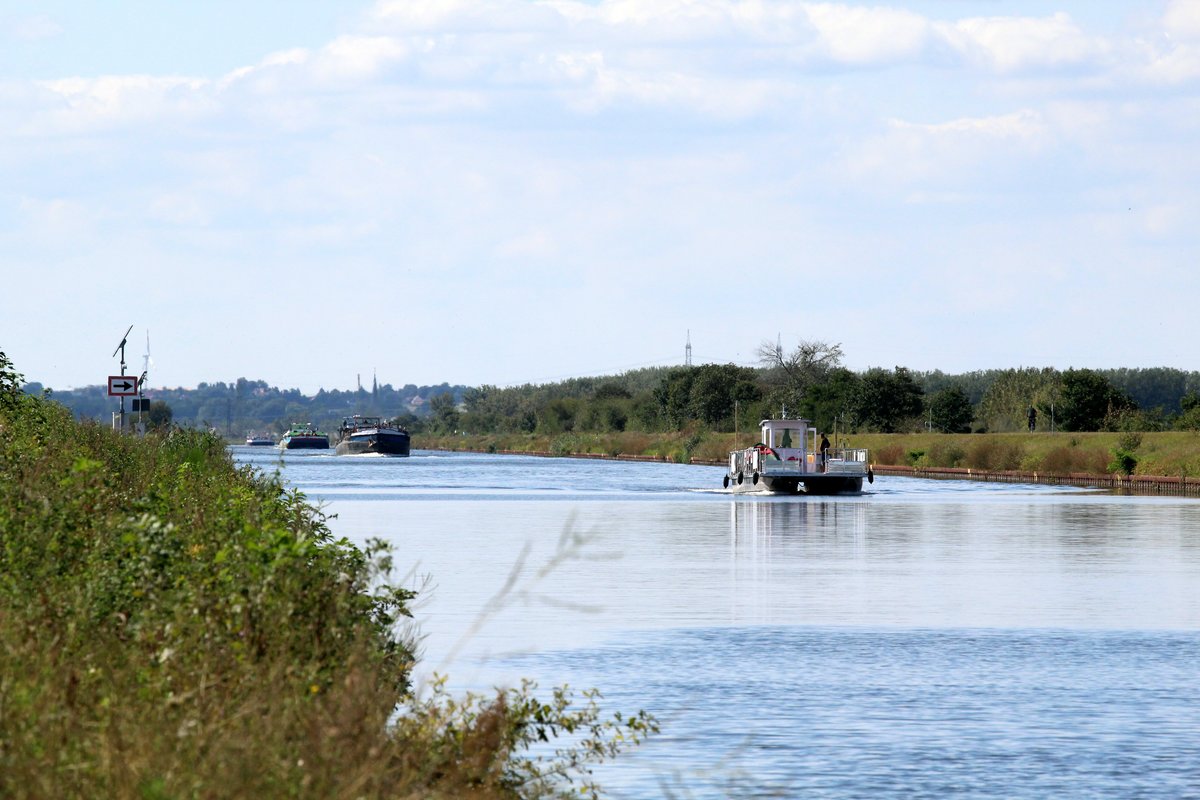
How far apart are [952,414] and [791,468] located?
55089mm

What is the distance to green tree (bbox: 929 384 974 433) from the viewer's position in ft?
416

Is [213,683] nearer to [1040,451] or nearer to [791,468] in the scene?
[791,468]

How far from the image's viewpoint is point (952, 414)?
126688mm

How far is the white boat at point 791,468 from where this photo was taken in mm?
73562

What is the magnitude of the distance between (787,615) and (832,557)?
11.8 meters

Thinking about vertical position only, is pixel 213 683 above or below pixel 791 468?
below

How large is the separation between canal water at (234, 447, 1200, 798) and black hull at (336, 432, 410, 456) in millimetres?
132869

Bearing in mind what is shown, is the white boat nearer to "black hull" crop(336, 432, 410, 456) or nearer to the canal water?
the canal water

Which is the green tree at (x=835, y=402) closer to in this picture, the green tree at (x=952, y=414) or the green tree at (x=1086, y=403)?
the green tree at (x=952, y=414)

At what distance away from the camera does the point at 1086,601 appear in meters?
27.3

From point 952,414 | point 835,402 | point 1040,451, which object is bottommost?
point 1040,451

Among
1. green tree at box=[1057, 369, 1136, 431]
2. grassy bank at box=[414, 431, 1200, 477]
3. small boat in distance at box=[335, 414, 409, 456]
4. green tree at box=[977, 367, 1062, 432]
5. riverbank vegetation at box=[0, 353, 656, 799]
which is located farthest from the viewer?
small boat in distance at box=[335, 414, 409, 456]

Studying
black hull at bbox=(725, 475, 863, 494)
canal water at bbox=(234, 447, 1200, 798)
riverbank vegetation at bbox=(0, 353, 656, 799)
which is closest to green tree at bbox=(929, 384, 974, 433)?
black hull at bbox=(725, 475, 863, 494)

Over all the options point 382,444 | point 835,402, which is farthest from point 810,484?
point 382,444
